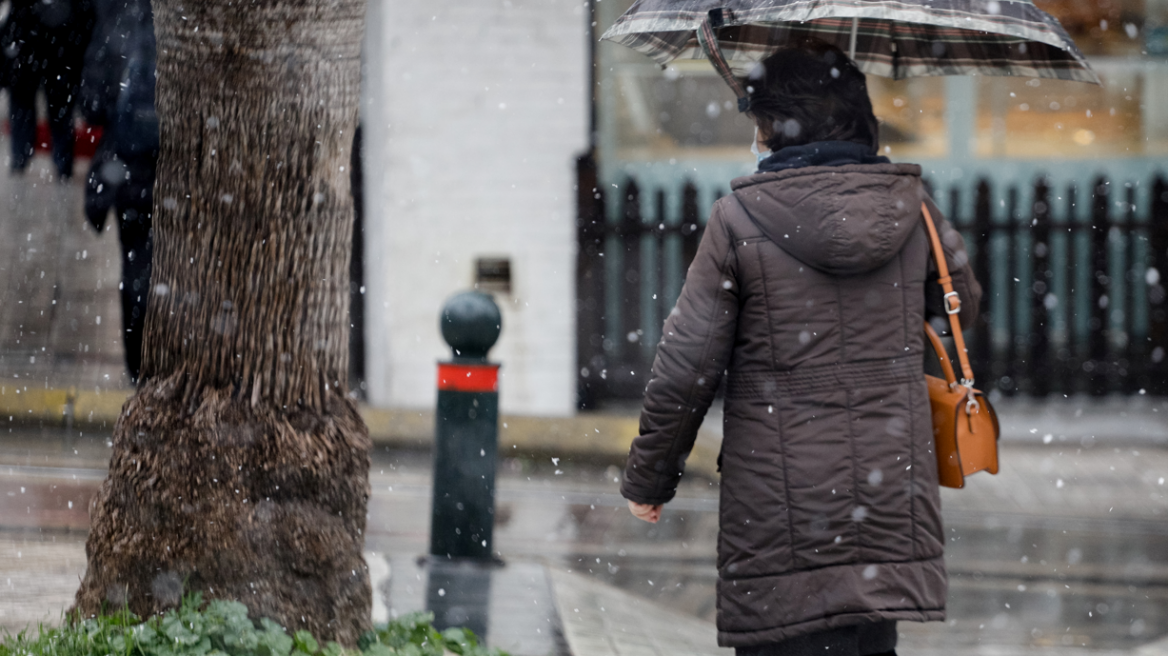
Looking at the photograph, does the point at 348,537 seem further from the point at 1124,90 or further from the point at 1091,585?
the point at 1124,90

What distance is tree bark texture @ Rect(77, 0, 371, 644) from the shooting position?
113 inches

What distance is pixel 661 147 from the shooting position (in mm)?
8531

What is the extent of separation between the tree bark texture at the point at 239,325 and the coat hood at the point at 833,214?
1.16 m

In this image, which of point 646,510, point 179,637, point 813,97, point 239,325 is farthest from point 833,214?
point 179,637

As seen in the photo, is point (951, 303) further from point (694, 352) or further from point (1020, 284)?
point (1020, 284)

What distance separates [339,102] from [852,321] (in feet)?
4.76

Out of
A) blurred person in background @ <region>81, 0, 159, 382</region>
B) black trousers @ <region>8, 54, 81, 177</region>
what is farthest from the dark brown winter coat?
black trousers @ <region>8, 54, 81, 177</region>

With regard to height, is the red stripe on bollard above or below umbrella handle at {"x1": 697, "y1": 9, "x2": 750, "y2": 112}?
below

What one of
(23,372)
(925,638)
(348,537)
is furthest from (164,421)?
(23,372)

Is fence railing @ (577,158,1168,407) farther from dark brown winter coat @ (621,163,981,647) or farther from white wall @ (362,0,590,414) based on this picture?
dark brown winter coat @ (621,163,981,647)

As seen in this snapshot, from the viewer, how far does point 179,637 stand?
283 cm

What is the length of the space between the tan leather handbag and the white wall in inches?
199

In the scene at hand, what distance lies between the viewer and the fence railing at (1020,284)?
25.2ft

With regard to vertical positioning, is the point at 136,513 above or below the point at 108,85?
below
